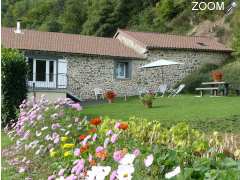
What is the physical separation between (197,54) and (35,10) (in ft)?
124

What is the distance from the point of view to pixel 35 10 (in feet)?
216

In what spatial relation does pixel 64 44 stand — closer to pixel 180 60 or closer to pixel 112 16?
pixel 180 60

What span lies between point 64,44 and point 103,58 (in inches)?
90.1

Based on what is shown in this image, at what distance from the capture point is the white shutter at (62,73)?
2769cm

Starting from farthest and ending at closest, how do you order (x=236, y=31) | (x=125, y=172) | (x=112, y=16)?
1. (x=112, y=16)
2. (x=236, y=31)
3. (x=125, y=172)

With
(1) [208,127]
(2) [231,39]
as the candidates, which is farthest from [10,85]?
(2) [231,39]

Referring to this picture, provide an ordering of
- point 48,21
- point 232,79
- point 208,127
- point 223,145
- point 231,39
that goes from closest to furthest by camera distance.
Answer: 1. point 223,145
2. point 208,127
3. point 232,79
4. point 231,39
5. point 48,21

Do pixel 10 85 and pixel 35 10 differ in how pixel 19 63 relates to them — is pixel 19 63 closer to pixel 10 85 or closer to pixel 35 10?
pixel 10 85

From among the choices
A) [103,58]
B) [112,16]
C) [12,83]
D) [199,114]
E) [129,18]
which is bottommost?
[199,114]

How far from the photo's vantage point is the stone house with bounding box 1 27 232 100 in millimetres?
27750

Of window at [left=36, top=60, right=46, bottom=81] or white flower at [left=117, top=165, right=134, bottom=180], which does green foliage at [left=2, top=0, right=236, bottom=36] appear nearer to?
window at [left=36, top=60, right=46, bottom=81]

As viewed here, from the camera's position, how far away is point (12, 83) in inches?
567

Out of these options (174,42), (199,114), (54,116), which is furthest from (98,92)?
(54,116)

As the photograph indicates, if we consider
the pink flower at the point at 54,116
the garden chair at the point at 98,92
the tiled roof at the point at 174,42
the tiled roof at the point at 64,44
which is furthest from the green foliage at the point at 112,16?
the pink flower at the point at 54,116
